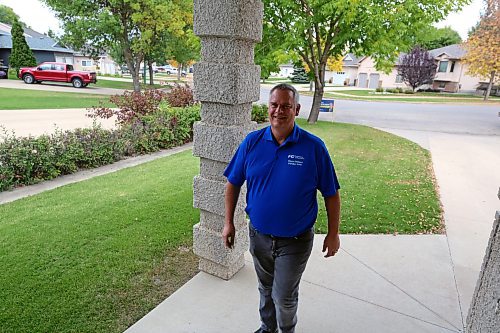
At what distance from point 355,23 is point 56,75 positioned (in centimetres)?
2290

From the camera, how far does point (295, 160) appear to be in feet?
6.28

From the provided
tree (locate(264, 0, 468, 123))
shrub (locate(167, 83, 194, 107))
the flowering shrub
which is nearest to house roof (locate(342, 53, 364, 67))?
tree (locate(264, 0, 468, 123))

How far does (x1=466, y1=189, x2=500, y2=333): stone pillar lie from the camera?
1.81 m

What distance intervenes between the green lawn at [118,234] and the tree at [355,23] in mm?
5357

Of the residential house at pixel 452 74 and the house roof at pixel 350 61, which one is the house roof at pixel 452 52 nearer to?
the residential house at pixel 452 74

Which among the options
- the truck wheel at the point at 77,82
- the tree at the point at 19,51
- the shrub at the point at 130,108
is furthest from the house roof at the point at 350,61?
the shrub at the point at 130,108

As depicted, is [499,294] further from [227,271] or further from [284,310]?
[227,271]

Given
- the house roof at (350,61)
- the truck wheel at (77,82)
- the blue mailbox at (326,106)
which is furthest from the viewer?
the house roof at (350,61)

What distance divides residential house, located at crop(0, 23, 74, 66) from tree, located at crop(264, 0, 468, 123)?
3345 cm

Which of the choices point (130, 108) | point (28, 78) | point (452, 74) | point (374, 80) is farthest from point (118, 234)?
point (374, 80)

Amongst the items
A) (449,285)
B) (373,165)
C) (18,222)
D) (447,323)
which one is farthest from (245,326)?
(373,165)

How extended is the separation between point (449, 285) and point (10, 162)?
610cm

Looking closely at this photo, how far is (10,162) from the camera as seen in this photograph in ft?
18.0

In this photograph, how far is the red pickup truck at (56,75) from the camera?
2564 centimetres
